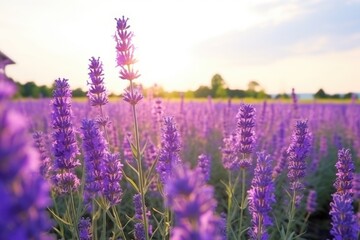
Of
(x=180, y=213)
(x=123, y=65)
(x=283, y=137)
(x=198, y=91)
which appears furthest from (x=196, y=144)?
(x=198, y=91)

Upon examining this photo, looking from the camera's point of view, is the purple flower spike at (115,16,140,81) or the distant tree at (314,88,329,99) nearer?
the purple flower spike at (115,16,140,81)

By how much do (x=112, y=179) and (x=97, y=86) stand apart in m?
0.87

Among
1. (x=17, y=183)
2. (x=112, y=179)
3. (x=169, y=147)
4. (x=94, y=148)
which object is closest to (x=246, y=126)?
(x=169, y=147)

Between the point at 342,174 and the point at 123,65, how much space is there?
1.70 m

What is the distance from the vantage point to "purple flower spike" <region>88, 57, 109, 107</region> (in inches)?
146

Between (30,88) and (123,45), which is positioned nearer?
(123,45)

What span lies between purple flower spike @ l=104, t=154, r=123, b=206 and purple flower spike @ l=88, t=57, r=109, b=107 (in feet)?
2.14

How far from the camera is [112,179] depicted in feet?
10.6

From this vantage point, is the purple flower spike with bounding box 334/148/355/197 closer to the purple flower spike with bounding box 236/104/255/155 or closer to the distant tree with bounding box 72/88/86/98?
the purple flower spike with bounding box 236/104/255/155

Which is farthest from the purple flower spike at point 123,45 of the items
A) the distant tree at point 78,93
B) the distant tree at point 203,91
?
the distant tree at point 203,91

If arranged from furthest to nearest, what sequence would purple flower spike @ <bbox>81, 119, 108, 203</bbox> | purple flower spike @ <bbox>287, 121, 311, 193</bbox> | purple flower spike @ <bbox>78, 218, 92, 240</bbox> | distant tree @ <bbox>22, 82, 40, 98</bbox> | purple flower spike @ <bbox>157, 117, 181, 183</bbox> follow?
distant tree @ <bbox>22, 82, 40, 98</bbox> < purple flower spike @ <bbox>78, 218, 92, 240</bbox> < purple flower spike @ <bbox>287, 121, 311, 193</bbox> < purple flower spike @ <bbox>157, 117, 181, 183</bbox> < purple flower spike @ <bbox>81, 119, 108, 203</bbox>

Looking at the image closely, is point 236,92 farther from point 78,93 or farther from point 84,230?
point 84,230

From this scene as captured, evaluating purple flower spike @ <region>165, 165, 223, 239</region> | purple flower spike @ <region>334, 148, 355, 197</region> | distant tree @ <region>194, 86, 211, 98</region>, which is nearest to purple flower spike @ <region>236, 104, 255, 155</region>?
purple flower spike @ <region>334, 148, 355, 197</region>

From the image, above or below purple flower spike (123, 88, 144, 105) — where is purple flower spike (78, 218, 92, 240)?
below
